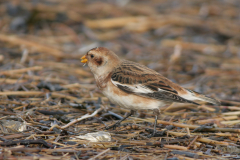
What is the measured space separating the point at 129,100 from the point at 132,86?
0.21 metres

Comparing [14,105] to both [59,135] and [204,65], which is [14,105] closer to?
[59,135]

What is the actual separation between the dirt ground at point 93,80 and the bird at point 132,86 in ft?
1.02

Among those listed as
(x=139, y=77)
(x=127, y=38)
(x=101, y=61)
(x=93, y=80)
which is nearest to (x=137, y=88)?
(x=139, y=77)

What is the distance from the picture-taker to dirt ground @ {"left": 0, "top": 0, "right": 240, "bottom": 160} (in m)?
3.37

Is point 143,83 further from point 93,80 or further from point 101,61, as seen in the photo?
point 93,80

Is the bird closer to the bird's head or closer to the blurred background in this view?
the bird's head

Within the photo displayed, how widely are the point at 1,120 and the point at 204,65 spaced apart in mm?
4961

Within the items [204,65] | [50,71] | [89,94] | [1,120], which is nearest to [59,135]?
[1,120]

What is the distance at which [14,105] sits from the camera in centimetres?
431

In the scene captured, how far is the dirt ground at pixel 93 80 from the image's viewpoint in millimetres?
3369

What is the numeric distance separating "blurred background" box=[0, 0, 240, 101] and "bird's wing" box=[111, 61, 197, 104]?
Answer: 164cm

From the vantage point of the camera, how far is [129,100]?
4070mm

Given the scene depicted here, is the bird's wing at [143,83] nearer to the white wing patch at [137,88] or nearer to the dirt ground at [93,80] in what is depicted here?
the white wing patch at [137,88]

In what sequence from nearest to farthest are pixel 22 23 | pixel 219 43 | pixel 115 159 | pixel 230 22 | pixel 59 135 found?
1. pixel 115 159
2. pixel 59 135
3. pixel 22 23
4. pixel 219 43
5. pixel 230 22
